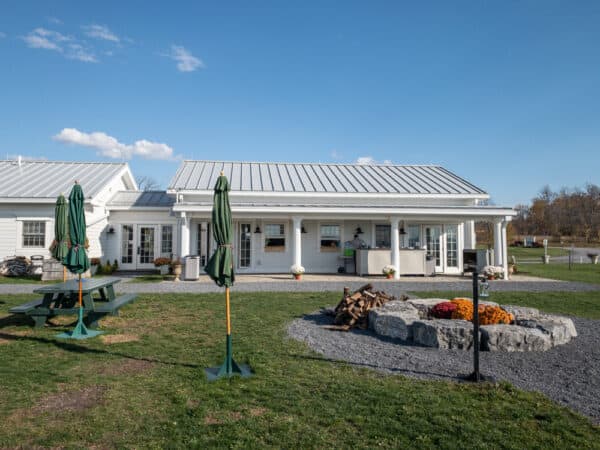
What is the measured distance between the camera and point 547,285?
13.8 meters

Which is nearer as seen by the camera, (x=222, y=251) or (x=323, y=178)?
(x=222, y=251)

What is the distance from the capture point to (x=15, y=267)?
15461 millimetres

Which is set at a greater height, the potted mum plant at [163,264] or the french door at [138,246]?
the french door at [138,246]

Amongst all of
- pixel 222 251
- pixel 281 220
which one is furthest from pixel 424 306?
pixel 281 220

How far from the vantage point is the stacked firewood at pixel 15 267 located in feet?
50.7

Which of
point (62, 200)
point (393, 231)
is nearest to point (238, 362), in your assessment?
point (62, 200)

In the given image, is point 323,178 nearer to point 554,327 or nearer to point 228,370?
point 554,327

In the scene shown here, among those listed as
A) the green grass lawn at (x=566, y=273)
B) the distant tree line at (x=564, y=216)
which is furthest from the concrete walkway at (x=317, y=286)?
the distant tree line at (x=564, y=216)

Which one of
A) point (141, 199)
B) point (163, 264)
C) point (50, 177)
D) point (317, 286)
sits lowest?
point (317, 286)

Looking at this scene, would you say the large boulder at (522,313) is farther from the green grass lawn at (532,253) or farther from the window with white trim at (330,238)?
the green grass lawn at (532,253)

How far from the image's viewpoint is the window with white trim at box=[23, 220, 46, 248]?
646 inches

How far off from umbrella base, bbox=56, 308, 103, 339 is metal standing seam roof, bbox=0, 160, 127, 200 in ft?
37.2

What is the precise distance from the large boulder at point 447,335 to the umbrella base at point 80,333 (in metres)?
5.50

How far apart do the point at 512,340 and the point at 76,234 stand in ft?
24.2
